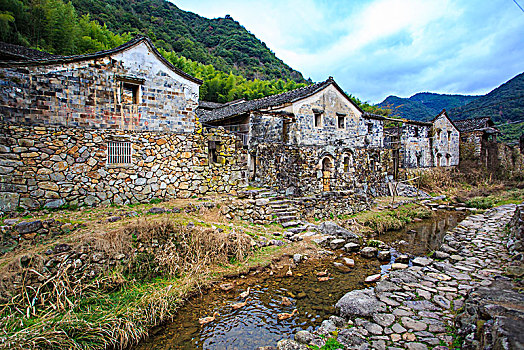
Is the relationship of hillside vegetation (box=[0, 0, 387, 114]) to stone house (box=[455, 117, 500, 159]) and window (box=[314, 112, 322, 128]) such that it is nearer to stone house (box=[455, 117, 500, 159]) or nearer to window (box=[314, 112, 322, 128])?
stone house (box=[455, 117, 500, 159])

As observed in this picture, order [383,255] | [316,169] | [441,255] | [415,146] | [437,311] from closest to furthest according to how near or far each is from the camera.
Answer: [437,311], [441,255], [383,255], [316,169], [415,146]

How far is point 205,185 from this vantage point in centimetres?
1142

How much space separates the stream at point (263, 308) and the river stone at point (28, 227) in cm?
454

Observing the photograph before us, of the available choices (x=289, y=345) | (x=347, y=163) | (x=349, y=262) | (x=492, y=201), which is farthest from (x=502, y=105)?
(x=289, y=345)

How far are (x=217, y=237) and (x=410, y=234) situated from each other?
Result: 33.2 ft

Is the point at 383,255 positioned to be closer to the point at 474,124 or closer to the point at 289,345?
the point at 289,345

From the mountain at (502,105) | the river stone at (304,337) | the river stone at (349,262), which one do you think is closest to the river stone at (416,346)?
the river stone at (304,337)

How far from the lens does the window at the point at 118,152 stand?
9.31 metres

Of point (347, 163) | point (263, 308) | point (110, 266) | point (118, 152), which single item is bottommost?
point (263, 308)

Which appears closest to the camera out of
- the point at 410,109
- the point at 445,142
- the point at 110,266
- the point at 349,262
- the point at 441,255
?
the point at 110,266

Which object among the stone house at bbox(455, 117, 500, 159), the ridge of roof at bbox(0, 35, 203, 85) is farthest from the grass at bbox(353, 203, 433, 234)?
the stone house at bbox(455, 117, 500, 159)

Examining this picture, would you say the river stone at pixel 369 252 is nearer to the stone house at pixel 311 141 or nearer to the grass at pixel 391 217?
the grass at pixel 391 217

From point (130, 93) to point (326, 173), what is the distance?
37.1ft

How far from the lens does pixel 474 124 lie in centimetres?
2852
